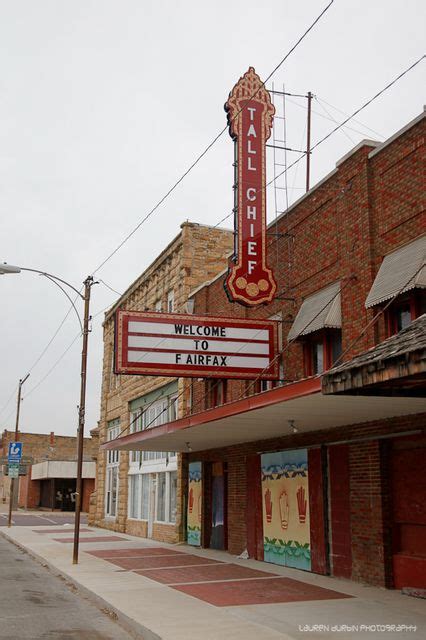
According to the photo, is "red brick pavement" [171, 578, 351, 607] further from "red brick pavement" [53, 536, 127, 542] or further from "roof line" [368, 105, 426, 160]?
"red brick pavement" [53, 536, 127, 542]

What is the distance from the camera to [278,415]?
13.7 m

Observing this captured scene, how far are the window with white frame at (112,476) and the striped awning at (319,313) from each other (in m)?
18.5

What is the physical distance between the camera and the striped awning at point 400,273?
41.0 feet

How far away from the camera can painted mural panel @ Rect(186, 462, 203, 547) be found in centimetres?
2295

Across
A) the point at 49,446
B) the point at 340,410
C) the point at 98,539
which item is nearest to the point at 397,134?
the point at 340,410

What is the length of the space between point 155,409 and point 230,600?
16.5m

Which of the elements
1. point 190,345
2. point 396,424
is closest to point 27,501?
point 190,345

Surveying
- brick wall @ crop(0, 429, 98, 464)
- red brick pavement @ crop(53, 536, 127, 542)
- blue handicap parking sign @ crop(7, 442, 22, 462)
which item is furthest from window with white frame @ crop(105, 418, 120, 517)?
brick wall @ crop(0, 429, 98, 464)

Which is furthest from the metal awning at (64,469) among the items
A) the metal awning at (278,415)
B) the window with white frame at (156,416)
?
the metal awning at (278,415)

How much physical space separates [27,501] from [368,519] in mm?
53861

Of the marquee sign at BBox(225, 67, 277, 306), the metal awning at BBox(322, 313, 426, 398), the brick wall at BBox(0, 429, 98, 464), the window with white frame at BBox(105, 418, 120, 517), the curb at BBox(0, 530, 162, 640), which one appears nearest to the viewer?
the metal awning at BBox(322, 313, 426, 398)

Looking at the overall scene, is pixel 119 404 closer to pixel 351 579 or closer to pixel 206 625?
pixel 351 579

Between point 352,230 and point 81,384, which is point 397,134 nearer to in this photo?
point 352,230

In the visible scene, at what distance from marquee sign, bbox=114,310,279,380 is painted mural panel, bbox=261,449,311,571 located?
212 cm
